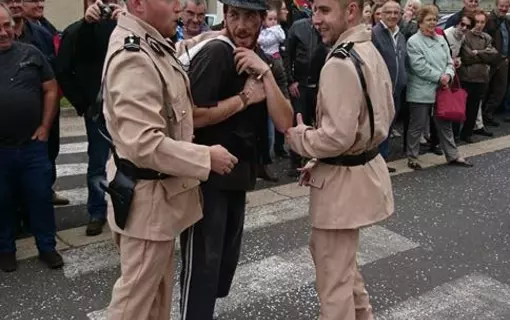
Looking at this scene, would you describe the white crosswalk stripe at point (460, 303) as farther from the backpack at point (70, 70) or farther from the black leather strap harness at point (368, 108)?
the backpack at point (70, 70)

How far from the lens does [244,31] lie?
108 inches

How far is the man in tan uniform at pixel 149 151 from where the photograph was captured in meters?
2.19

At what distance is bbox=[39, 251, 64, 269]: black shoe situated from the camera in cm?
418

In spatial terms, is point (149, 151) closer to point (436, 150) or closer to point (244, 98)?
point (244, 98)

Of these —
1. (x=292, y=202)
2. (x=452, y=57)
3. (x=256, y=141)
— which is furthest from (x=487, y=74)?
(x=256, y=141)

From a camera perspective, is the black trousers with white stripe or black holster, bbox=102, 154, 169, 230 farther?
the black trousers with white stripe

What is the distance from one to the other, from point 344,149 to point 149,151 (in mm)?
938

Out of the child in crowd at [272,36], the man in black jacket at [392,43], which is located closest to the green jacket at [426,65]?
the man in black jacket at [392,43]

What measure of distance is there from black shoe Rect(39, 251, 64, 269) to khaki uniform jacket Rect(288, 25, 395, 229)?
222 centimetres

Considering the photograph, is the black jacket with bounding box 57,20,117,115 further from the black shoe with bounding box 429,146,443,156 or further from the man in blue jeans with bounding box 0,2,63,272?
the black shoe with bounding box 429,146,443,156

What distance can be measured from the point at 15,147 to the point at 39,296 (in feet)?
3.47

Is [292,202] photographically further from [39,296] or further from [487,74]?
[487,74]

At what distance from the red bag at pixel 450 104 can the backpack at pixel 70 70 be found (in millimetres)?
4446

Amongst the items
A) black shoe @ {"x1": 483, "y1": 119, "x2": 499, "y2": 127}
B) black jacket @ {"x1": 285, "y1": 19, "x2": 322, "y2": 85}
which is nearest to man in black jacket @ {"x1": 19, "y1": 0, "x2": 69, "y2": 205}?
black jacket @ {"x1": 285, "y1": 19, "x2": 322, "y2": 85}
